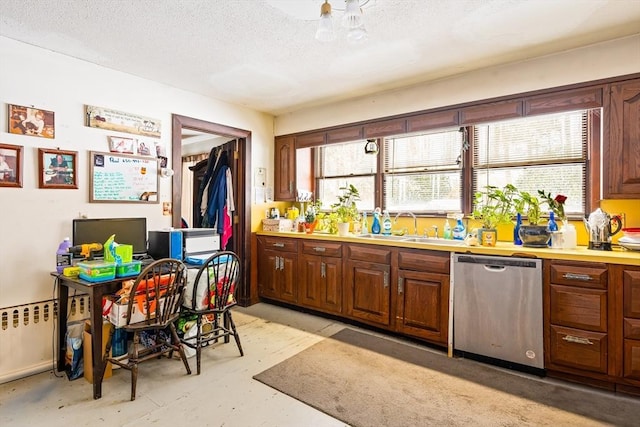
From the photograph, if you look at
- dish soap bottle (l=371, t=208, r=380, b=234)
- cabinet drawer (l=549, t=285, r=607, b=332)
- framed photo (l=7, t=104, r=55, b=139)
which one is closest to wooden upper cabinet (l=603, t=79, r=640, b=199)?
cabinet drawer (l=549, t=285, r=607, b=332)

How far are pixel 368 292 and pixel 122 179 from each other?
2518mm

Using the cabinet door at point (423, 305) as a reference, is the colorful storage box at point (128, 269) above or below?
above

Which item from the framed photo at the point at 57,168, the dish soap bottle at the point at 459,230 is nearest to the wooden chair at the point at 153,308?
the framed photo at the point at 57,168

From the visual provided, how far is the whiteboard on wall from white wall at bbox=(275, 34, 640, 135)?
2000 millimetres

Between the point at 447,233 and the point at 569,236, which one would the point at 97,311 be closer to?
the point at 447,233

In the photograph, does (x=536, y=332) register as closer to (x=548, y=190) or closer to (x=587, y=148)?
(x=548, y=190)

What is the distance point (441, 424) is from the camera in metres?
1.93

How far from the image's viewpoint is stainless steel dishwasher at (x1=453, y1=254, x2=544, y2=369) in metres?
2.47

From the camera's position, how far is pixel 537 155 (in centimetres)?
303

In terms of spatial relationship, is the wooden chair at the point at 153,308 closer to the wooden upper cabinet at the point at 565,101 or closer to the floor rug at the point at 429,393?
the floor rug at the point at 429,393

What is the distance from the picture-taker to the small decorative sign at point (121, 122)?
2883 millimetres

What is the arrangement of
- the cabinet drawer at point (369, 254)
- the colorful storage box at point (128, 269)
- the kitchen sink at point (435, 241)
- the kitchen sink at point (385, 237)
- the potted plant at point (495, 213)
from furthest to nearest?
the kitchen sink at point (385, 237) < the cabinet drawer at point (369, 254) < the kitchen sink at point (435, 241) < the potted plant at point (495, 213) < the colorful storage box at point (128, 269)

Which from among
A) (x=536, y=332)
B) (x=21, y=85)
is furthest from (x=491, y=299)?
(x=21, y=85)

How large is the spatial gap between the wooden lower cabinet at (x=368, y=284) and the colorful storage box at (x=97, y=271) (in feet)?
6.74
